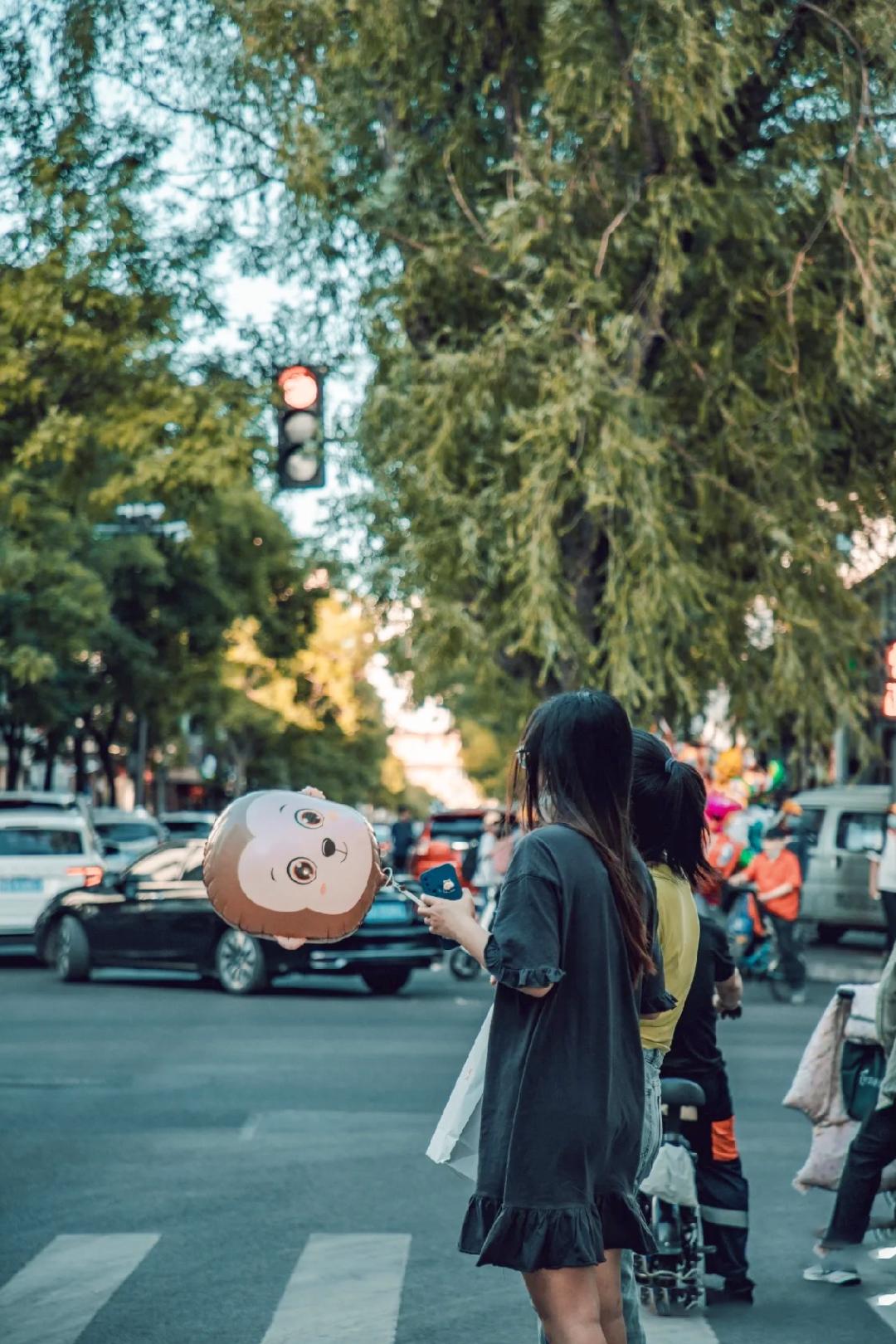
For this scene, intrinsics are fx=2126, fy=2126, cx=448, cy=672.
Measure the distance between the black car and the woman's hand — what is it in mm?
13537

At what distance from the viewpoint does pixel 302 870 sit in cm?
443

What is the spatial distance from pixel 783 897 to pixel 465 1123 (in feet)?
47.6

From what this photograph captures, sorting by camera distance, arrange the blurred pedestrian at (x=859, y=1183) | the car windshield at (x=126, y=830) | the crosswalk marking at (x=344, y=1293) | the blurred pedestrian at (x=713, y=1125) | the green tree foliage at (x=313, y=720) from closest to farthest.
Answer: the crosswalk marking at (x=344, y=1293), the blurred pedestrian at (x=713, y=1125), the blurred pedestrian at (x=859, y=1183), the car windshield at (x=126, y=830), the green tree foliage at (x=313, y=720)

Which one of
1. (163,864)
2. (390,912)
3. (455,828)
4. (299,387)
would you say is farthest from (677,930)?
(455,828)

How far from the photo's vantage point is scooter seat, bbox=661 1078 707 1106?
6.57m

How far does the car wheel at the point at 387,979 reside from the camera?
19.0m

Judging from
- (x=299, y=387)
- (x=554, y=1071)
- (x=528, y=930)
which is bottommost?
(x=554, y=1071)

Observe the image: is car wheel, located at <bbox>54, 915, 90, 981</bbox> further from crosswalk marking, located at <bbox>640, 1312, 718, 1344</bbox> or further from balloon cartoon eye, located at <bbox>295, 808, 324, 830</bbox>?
balloon cartoon eye, located at <bbox>295, 808, 324, 830</bbox>

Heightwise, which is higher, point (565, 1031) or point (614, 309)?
point (614, 309)

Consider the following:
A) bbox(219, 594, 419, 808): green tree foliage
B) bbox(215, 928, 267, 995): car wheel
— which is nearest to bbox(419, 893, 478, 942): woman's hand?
bbox(215, 928, 267, 995): car wheel

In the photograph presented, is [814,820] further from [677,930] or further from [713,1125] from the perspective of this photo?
[677,930]

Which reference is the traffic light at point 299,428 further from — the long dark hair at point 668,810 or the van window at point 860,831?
the van window at point 860,831

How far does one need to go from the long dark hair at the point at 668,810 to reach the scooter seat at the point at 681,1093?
0.97m

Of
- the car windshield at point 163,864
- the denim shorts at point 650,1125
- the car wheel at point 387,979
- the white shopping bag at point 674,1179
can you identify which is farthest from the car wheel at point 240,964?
the denim shorts at point 650,1125
